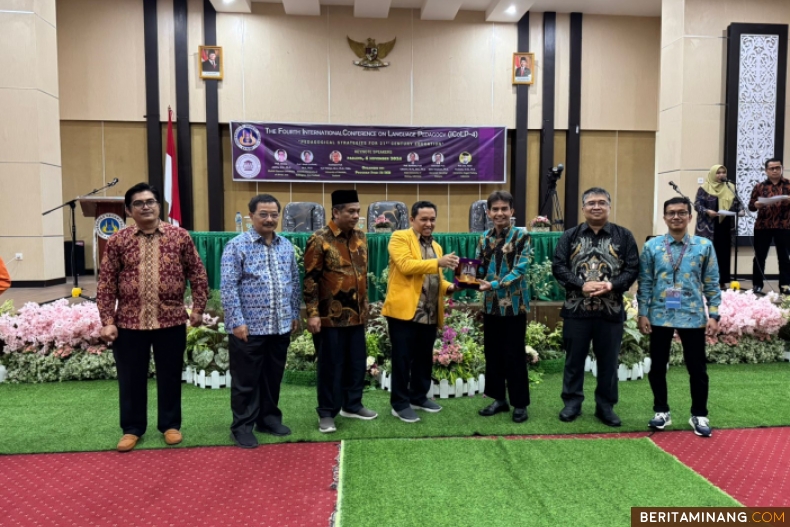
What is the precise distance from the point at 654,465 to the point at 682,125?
22.2 feet

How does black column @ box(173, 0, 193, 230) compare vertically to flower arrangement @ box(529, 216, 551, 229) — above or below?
above

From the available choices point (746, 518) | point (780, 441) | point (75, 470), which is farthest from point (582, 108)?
point (75, 470)

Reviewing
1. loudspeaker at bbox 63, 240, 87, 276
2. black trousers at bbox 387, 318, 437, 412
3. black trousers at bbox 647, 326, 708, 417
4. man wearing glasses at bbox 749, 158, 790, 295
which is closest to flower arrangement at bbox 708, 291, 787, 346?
man wearing glasses at bbox 749, 158, 790, 295

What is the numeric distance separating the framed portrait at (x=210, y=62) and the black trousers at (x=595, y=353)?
332 inches

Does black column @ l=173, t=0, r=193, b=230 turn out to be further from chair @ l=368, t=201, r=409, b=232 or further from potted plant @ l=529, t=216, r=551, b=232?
potted plant @ l=529, t=216, r=551, b=232

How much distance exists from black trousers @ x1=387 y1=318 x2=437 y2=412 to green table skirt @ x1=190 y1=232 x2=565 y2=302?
1890 mm

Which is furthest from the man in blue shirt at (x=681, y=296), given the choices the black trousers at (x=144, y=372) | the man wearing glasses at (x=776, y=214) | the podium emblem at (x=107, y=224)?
the podium emblem at (x=107, y=224)

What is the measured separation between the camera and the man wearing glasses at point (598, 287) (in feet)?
10.1

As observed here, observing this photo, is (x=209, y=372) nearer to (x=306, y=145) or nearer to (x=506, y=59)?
(x=306, y=145)

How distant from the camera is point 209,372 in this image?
4172mm

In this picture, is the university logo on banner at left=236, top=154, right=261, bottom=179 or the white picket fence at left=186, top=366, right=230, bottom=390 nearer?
the white picket fence at left=186, top=366, right=230, bottom=390

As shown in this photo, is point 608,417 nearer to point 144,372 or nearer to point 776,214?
point 144,372

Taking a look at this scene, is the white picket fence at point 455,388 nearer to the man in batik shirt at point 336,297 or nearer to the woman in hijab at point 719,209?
the man in batik shirt at point 336,297

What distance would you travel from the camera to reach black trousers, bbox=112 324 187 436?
286cm
